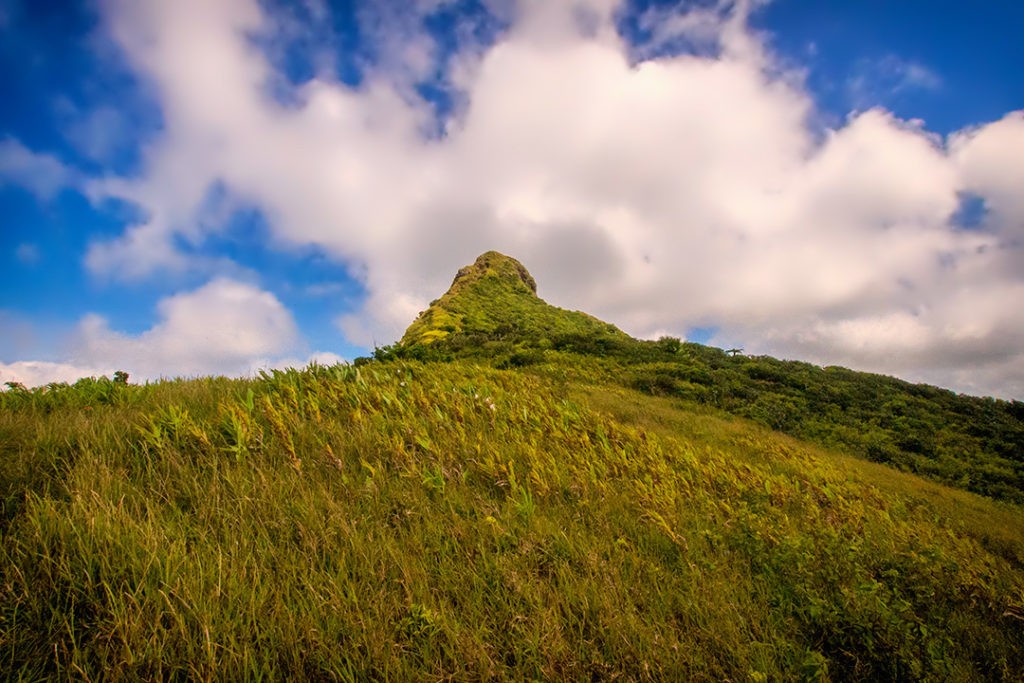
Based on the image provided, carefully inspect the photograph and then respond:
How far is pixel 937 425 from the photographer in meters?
12.7

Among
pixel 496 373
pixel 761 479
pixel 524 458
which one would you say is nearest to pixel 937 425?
pixel 761 479

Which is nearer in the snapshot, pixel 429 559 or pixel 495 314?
pixel 429 559

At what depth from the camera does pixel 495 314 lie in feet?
107

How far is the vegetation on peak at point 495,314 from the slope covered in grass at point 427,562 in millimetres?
13538

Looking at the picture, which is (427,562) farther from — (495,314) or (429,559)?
(495,314)

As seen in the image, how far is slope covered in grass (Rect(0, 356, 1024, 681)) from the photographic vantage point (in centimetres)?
208

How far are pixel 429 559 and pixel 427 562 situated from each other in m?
0.02

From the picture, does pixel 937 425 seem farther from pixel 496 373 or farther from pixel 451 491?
pixel 451 491

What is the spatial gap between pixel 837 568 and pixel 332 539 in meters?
3.73

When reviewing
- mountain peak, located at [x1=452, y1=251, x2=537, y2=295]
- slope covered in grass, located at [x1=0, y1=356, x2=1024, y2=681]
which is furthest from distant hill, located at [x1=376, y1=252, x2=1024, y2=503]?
mountain peak, located at [x1=452, y1=251, x2=537, y2=295]

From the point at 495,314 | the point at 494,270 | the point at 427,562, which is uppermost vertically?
the point at 494,270

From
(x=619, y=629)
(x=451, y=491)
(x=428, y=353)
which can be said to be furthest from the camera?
(x=428, y=353)

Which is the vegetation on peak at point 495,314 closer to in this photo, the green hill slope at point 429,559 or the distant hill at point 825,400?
the distant hill at point 825,400

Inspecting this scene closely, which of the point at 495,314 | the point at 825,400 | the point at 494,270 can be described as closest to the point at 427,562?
the point at 825,400
